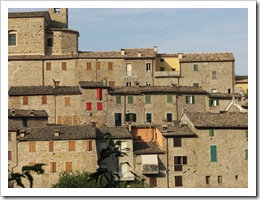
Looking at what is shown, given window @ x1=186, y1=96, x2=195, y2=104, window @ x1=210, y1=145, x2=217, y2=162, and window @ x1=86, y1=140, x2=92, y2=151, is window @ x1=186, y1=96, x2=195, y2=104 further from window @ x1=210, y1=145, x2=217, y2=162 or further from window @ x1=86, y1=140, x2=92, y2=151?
window @ x1=86, y1=140, x2=92, y2=151

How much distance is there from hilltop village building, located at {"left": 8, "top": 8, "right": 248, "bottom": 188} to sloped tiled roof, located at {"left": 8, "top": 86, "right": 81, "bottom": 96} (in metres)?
0.06

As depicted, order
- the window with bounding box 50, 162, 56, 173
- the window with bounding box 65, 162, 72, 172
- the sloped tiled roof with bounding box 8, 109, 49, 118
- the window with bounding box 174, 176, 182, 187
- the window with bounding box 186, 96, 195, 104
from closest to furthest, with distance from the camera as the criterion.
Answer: the window with bounding box 50, 162, 56, 173, the window with bounding box 65, 162, 72, 172, the window with bounding box 174, 176, 182, 187, the sloped tiled roof with bounding box 8, 109, 49, 118, the window with bounding box 186, 96, 195, 104

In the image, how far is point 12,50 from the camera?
1839 inches

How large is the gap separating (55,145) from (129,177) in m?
4.38

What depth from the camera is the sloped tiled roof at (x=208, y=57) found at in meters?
46.5

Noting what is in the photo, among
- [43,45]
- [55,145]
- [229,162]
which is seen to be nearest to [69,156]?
[55,145]

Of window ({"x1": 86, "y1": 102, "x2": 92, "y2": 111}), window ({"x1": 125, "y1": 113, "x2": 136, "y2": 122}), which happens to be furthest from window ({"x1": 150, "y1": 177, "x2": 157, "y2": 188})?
window ({"x1": 86, "y1": 102, "x2": 92, "y2": 111})

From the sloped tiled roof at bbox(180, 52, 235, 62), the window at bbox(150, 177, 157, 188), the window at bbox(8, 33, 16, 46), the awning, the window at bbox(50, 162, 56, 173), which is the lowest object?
the window at bbox(150, 177, 157, 188)

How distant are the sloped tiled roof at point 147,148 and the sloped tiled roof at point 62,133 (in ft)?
9.56

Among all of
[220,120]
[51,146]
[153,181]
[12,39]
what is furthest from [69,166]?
[12,39]

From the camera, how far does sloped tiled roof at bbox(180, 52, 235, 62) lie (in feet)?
153

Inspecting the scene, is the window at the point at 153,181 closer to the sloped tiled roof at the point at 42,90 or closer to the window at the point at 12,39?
the sloped tiled roof at the point at 42,90

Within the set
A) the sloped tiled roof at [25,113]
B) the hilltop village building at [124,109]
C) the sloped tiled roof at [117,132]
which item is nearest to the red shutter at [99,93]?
the hilltop village building at [124,109]

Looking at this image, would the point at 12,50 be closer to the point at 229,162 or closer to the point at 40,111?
the point at 40,111
